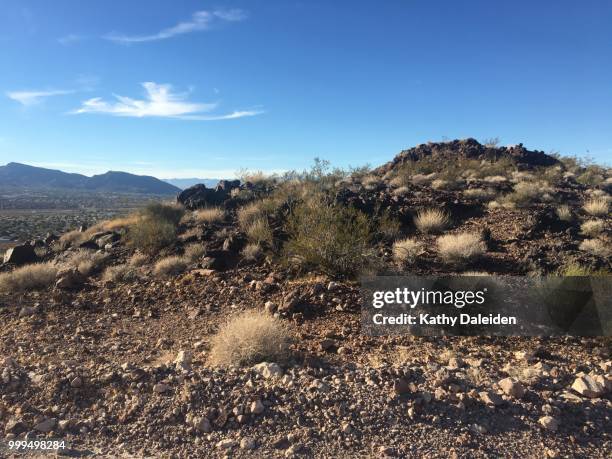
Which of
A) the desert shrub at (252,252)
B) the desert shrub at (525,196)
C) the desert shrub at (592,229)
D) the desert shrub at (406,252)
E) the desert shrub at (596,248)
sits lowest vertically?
the desert shrub at (252,252)

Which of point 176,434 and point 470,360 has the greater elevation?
point 470,360

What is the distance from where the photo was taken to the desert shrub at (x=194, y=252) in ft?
35.8

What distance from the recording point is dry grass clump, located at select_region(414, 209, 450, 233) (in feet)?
38.0

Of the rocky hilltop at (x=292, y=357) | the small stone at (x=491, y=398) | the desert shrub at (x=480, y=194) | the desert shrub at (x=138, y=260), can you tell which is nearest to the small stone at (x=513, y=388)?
the rocky hilltop at (x=292, y=357)

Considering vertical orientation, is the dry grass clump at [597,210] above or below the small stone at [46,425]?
above

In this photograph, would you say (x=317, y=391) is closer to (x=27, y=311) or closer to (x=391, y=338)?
(x=391, y=338)

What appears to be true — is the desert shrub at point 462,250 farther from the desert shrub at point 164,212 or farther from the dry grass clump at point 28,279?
the desert shrub at point 164,212

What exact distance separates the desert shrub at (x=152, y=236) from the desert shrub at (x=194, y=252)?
1.55m

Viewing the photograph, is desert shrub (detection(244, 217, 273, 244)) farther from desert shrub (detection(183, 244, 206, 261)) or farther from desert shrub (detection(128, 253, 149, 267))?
desert shrub (detection(128, 253, 149, 267))

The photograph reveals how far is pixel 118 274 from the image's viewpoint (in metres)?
10.3

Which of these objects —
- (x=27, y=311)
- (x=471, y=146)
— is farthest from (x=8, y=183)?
(x=27, y=311)

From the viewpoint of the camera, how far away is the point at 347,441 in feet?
13.0

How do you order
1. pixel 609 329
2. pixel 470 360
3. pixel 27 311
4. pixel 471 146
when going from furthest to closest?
pixel 471 146
pixel 27 311
pixel 609 329
pixel 470 360

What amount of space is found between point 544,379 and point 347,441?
8.02 ft
